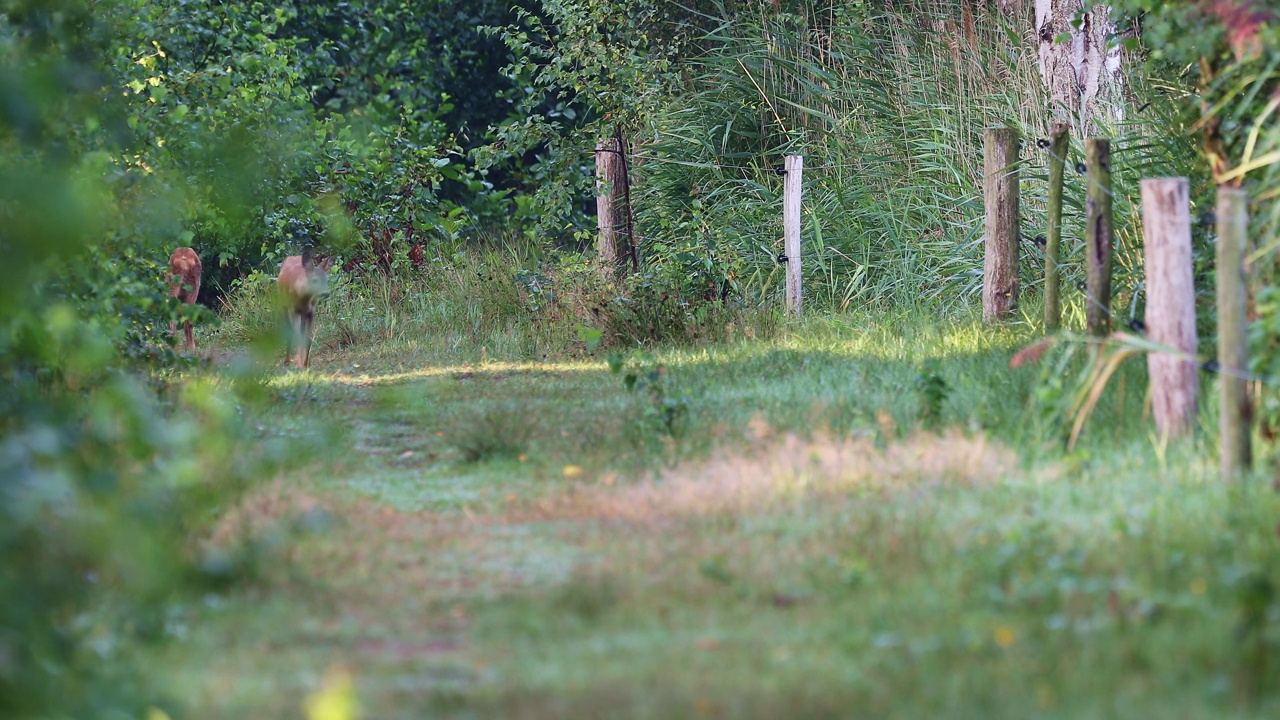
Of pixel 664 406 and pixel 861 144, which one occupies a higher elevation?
pixel 861 144

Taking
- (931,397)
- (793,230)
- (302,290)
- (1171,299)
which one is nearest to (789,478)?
(931,397)

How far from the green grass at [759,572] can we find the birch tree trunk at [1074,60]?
5.74 m

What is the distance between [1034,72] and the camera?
12.7 m

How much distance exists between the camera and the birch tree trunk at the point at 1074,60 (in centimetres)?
1230

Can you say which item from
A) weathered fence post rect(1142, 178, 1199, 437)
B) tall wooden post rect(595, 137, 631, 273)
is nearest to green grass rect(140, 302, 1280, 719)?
weathered fence post rect(1142, 178, 1199, 437)

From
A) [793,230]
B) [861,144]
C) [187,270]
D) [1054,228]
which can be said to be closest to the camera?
[1054,228]

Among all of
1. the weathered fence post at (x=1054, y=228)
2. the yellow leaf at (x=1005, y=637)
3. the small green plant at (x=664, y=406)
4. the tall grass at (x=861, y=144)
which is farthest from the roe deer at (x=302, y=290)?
the yellow leaf at (x=1005, y=637)

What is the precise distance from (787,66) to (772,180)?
1238 millimetres

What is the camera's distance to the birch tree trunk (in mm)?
12297

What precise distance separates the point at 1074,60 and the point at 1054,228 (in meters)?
4.72

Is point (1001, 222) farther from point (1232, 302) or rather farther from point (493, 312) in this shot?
point (1232, 302)

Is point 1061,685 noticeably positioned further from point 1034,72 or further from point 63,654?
point 1034,72

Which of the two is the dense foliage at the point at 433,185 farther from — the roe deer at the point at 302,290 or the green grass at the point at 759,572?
the roe deer at the point at 302,290

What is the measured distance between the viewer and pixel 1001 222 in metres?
9.92
